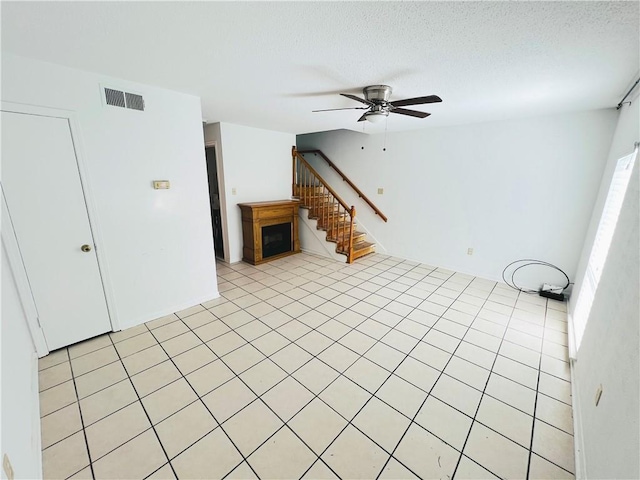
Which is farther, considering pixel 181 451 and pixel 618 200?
pixel 618 200

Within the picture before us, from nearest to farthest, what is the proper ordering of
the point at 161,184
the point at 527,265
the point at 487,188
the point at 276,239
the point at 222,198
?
the point at 161,184, the point at 527,265, the point at 487,188, the point at 222,198, the point at 276,239

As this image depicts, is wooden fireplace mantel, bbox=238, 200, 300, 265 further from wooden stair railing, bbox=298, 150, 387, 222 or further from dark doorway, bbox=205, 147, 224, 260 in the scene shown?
wooden stair railing, bbox=298, 150, 387, 222

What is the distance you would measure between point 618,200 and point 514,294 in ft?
6.02

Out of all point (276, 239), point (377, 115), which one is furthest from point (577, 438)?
point (276, 239)

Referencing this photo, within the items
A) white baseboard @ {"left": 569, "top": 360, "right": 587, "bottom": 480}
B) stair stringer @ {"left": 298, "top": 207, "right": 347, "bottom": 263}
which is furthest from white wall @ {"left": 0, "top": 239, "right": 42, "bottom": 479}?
stair stringer @ {"left": 298, "top": 207, "right": 347, "bottom": 263}

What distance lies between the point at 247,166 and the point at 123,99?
7.56 ft

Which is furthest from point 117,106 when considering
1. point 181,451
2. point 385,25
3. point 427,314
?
point 427,314

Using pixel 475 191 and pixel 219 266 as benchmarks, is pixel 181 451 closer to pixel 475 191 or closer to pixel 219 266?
pixel 219 266

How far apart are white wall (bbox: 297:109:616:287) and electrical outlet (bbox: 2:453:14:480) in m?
4.94

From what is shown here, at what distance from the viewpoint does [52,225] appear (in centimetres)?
217

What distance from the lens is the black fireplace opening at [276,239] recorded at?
15.7 ft

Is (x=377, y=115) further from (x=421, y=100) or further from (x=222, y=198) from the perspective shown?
(x=222, y=198)

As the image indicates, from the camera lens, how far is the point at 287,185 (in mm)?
5332

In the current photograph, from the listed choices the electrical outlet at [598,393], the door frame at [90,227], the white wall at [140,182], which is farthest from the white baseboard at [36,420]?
the electrical outlet at [598,393]
